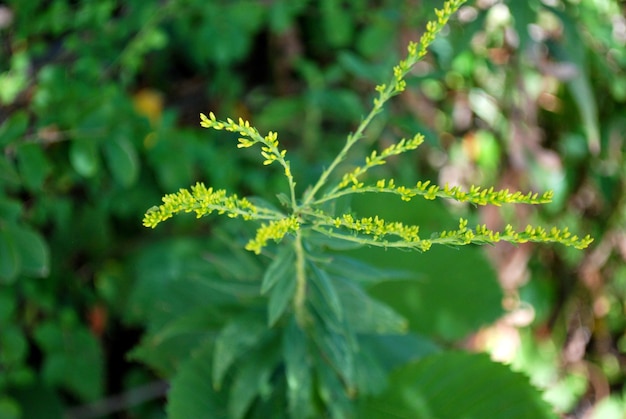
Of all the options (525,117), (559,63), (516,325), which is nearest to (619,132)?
(525,117)

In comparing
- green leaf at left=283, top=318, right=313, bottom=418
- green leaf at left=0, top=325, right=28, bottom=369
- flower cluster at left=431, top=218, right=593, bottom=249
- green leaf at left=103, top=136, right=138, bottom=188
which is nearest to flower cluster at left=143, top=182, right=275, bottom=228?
flower cluster at left=431, top=218, right=593, bottom=249

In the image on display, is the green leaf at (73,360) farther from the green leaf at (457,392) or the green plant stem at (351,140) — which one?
the green plant stem at (351,140)

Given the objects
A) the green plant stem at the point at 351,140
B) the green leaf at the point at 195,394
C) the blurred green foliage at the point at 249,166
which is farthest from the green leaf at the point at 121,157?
the green plant stem at the point at 351,140

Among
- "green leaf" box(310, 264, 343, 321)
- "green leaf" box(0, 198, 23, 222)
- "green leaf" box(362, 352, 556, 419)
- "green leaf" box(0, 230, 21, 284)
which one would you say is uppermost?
"green leaf" box(0, 198, 23, 222)

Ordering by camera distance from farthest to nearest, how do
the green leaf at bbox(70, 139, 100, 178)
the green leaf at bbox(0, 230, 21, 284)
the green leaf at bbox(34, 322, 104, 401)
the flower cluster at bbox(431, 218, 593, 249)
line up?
the green leaf at bbox(34, 322, 104, 401)
the green leaf at bbox(70, 139, 100, 178)
the green leaf at bbox(0, 230, 21, 284)
the flower cluster at bbox(431, 218, 593, 249)

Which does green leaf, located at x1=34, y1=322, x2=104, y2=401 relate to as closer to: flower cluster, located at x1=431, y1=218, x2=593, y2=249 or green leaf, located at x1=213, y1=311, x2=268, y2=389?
green leaf, located at x1=213, y1=311, x2=268, y2=389

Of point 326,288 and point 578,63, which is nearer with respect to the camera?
point 326,288

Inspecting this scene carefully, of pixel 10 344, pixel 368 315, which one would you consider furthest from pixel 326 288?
pixel 10 344

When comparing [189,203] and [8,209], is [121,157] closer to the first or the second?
[8,209]
